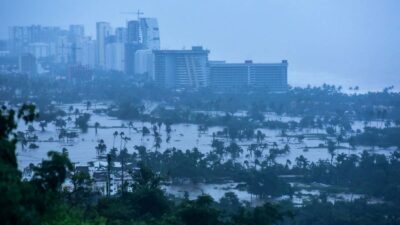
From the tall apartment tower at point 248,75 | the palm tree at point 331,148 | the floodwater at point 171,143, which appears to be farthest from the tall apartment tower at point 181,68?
the palm tree at point 331,148

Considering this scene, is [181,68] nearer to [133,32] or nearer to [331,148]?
[133,32]

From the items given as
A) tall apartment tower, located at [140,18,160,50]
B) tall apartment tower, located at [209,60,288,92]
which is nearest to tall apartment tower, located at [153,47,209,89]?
tall apartment tower, located at [209,60,288,92]

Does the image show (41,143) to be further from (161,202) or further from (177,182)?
(161,202)

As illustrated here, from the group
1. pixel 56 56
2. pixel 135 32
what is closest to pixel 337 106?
pixel 135 32

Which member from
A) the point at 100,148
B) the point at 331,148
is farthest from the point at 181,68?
the point at 100,148

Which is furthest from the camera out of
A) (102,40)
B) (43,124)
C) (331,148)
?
(102,40)

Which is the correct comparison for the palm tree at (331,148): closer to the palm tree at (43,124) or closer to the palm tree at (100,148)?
the palm tree at (100,148)

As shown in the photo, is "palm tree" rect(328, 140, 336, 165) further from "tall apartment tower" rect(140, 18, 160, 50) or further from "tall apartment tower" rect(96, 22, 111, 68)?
"tall apartment tower" rect(96, 22, 111, 68)
